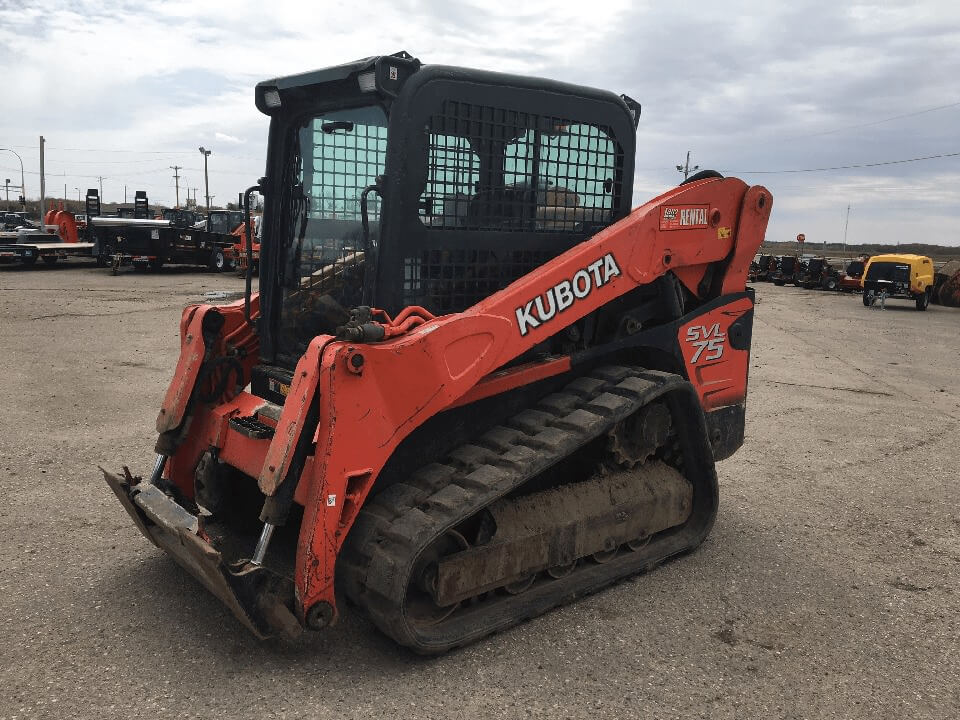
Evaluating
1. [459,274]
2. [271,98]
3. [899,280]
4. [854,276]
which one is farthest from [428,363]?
[854,276]

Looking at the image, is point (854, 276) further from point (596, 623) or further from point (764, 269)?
point (596, 623)

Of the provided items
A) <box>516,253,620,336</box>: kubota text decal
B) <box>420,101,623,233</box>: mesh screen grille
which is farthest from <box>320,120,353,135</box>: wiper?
<box>516,253,620,336</box>: kubota text decal

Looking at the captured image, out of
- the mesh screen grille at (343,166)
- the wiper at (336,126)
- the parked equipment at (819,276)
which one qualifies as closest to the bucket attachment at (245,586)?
the mesh screen grille at (343,166)

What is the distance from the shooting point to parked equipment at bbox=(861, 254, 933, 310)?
79.6 ft

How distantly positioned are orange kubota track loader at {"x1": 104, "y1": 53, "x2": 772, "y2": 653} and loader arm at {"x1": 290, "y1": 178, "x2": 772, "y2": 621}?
0.03ft

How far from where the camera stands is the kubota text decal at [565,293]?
4.04 m

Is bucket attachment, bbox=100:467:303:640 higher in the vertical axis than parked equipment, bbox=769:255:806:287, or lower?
lower

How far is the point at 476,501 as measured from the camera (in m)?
3.66

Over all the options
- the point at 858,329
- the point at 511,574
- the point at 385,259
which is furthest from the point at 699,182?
the point at 858,329

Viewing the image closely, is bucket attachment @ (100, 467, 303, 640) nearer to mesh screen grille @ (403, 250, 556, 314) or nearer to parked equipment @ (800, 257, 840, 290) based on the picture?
mesh screen grille @ (403, 250, 556, 314)

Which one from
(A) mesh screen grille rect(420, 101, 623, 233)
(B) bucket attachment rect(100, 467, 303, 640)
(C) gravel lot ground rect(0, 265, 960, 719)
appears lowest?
(C) gravel lot ground rect(0, 265, 960, 719)

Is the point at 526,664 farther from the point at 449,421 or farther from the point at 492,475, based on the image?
the point at 449,421

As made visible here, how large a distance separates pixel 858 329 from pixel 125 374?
15.1 metres

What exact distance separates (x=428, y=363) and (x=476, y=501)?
0.64 metres
